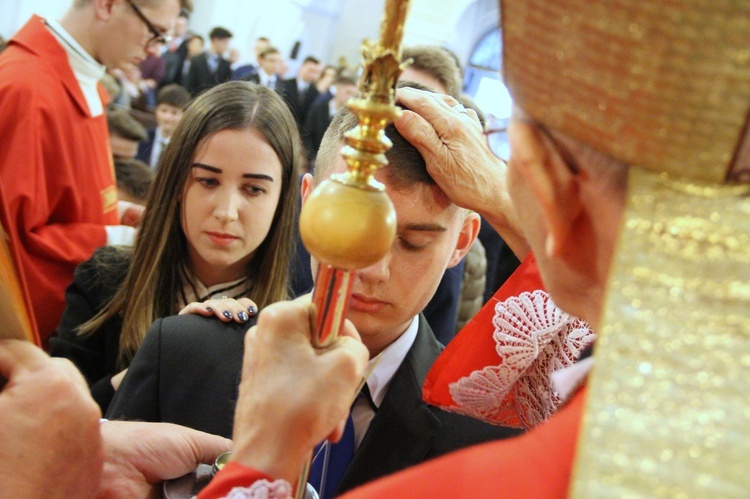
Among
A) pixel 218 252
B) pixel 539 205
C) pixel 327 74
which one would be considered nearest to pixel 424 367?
pixel 218 252

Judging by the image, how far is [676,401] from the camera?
64 cm

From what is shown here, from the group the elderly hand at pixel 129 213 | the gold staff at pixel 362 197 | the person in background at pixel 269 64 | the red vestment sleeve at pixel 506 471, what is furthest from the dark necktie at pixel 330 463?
the person in background at pixel 269 64

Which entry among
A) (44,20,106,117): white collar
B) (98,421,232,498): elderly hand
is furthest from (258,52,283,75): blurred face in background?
(98,421,232,498): elderly hand

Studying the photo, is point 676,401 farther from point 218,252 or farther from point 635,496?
point 218,252

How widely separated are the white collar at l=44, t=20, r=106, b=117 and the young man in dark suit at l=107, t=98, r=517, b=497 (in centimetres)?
148

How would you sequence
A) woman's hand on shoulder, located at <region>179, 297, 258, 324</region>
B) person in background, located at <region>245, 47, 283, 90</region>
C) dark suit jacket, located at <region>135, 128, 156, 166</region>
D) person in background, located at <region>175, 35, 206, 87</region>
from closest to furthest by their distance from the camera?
1. woman's hand on shoulder, located at <region>179, 297, 258, 324</region>
2. dark suit jacket, located at <region>135, 128, 156, 166</region>
3. person in background, located at <region>245, 47, 283, 90</region>
4. person in background, located at <region>175, 35, 206, 87</region>

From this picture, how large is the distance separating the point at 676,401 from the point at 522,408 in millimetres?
896

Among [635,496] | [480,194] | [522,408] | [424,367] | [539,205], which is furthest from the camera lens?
[424,367]

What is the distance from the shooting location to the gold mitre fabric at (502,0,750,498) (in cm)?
63

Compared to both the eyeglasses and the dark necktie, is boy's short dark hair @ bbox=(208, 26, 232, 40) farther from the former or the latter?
the dark necktie

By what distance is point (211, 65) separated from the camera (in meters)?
10.1

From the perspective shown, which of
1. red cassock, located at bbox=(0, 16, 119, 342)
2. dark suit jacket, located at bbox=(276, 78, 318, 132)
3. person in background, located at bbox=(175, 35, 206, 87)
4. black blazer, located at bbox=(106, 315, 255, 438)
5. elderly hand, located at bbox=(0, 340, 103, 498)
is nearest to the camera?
elderly hand, located at bbox=(0, 340, 103, 498)

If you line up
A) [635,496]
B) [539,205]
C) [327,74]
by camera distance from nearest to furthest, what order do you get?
1. [635,496]
2. [539,205]
3. [327,74]

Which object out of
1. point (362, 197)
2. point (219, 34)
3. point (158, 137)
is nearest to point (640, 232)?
point (362, 197)
